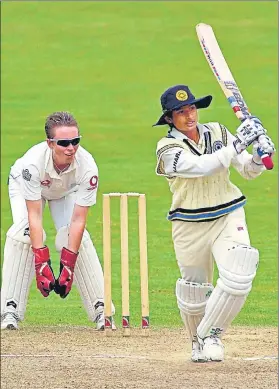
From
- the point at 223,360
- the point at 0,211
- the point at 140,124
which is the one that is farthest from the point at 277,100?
the point at 223,360

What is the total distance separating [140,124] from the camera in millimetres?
14773

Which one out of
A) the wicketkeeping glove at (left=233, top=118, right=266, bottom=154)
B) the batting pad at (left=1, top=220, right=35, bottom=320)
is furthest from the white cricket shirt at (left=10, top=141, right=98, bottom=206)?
the wicketkeeping glove at (left=233, top=118, right=266, bottom=154)

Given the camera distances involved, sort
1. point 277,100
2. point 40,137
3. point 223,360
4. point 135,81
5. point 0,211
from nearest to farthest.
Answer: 1. point 223,360
2. point 0,211
3. point 40,137
4. point 277,100
5. point 135,81

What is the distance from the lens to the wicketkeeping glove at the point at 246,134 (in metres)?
5.48

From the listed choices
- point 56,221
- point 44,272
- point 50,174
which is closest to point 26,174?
point 50,174

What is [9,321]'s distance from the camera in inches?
283

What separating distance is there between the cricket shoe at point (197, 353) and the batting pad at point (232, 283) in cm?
34

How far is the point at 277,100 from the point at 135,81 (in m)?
2.17

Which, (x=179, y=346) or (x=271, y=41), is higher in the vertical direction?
(x=271, y=41)

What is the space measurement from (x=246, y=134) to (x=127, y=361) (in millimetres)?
1432

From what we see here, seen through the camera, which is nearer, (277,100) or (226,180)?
(226,180)

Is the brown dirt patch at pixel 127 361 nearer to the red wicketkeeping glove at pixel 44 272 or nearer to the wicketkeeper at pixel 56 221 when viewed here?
the wicketkeeper at pixel 56 221

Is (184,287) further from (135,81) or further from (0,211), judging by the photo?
(135,81)

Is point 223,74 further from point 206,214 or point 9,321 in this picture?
point 9,321
